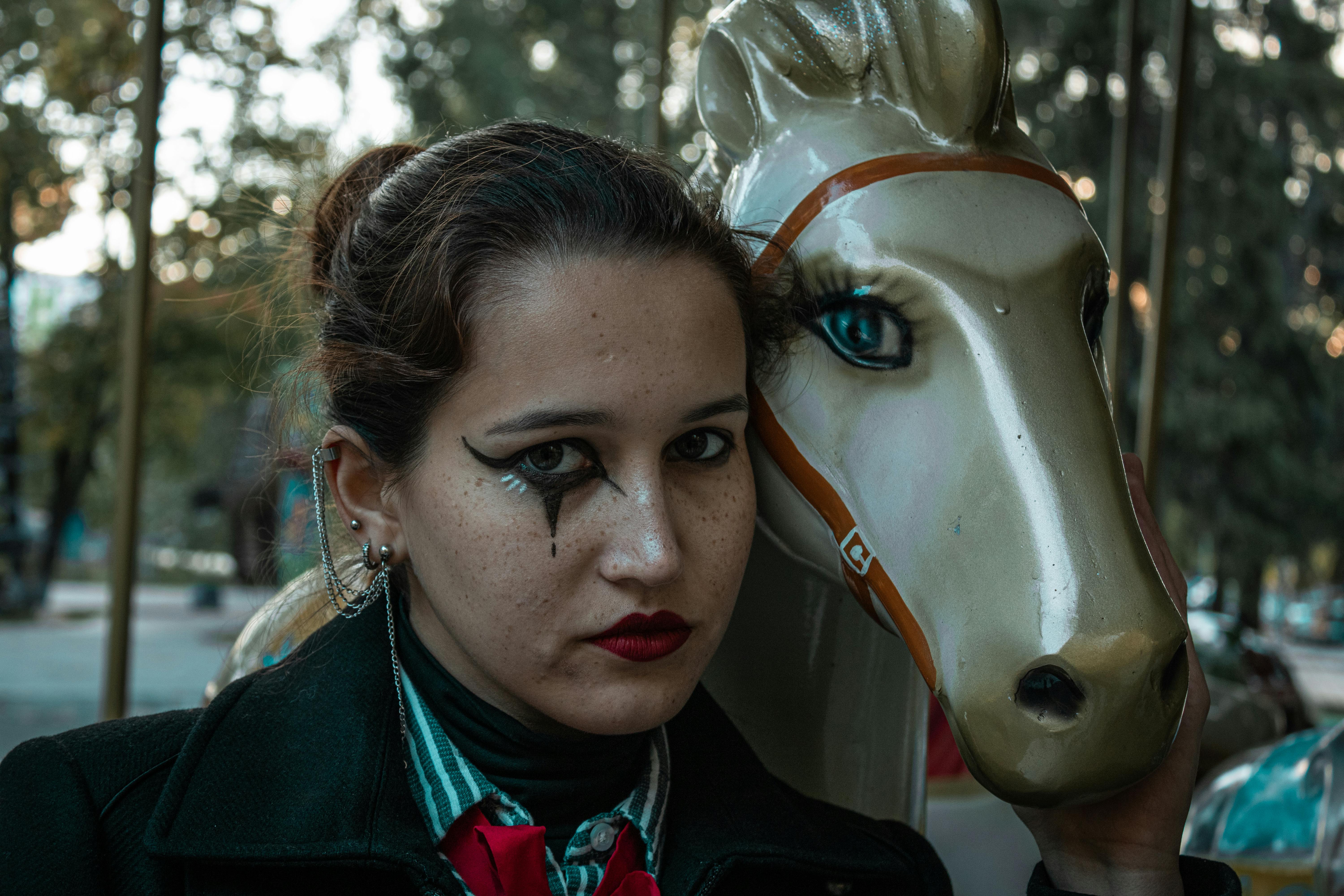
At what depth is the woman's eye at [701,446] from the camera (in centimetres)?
106

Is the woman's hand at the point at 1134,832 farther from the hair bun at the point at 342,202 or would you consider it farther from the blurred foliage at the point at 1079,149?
the blurred foliage at the point at 1079,149

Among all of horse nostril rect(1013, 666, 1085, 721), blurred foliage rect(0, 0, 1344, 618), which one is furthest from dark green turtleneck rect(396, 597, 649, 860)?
blurred foliage rect(0, 0, 1344, 618)

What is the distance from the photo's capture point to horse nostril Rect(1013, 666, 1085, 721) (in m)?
0.90

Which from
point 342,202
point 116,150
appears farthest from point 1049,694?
point 116,150

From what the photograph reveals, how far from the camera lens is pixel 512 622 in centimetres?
98

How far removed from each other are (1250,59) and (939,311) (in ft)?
30.8

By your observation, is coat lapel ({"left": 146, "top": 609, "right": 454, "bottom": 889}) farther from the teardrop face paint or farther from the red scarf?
the teardrop face paint

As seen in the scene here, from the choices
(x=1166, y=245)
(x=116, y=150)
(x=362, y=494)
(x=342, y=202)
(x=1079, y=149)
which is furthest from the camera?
(x=1079, y=149)

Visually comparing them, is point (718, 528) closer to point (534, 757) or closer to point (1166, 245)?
point (534, 757)

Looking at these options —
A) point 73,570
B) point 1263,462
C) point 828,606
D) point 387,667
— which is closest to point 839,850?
point 828,606

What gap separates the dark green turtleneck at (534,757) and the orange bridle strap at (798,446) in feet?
0.90

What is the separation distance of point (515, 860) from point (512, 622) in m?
0.21

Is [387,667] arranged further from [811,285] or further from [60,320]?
[60,320]

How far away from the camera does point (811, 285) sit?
1117mm
